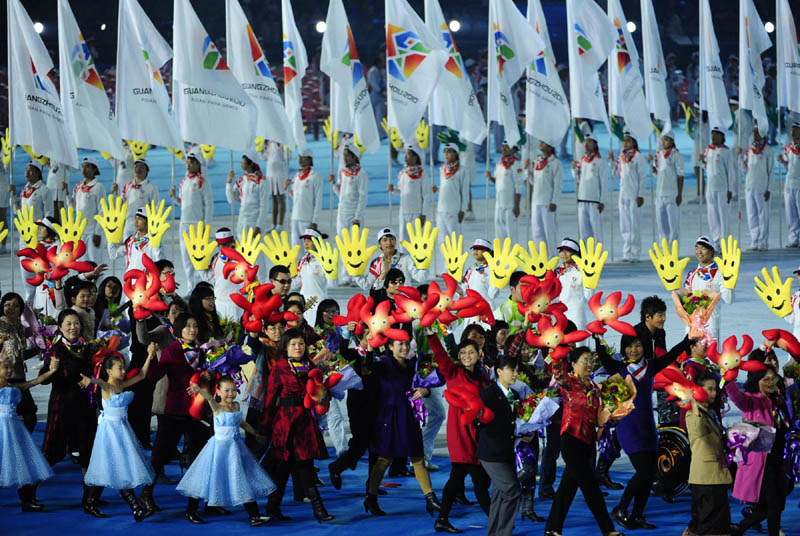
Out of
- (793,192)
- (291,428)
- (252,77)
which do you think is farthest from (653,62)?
(291,428)

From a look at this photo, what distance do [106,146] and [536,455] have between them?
7.57m

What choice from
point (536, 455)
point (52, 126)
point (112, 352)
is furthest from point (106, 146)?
point (536, 455)

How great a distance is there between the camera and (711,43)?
17328mm

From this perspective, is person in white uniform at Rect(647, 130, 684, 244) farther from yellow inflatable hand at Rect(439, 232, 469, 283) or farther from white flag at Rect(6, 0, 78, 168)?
white flag at Rect(6, 0, 78, 168)

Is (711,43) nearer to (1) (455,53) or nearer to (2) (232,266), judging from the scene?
(1) (455,53)

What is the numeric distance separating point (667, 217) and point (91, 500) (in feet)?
37.9

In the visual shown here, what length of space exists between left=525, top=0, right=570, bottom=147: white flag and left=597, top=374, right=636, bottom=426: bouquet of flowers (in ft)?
26.5

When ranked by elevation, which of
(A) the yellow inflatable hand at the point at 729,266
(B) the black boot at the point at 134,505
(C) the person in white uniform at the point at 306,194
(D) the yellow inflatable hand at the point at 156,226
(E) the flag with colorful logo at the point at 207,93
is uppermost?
(E) the flag with colorful logo at the point at 207,93

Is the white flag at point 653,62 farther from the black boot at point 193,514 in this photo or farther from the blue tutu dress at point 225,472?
the black boot at point 193,514

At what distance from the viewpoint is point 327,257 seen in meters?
11.8

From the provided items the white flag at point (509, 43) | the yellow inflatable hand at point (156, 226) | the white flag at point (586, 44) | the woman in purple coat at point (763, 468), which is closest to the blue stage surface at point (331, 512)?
the woman in purple coat at point (763, 468)

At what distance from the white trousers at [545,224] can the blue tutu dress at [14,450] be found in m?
10.3

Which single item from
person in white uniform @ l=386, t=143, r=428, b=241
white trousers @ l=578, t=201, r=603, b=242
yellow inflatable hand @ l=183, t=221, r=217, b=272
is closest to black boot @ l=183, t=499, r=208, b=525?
yellow inflatable hand @ l=183, t=221, r=217, b=272

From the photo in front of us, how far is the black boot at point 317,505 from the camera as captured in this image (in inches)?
312
